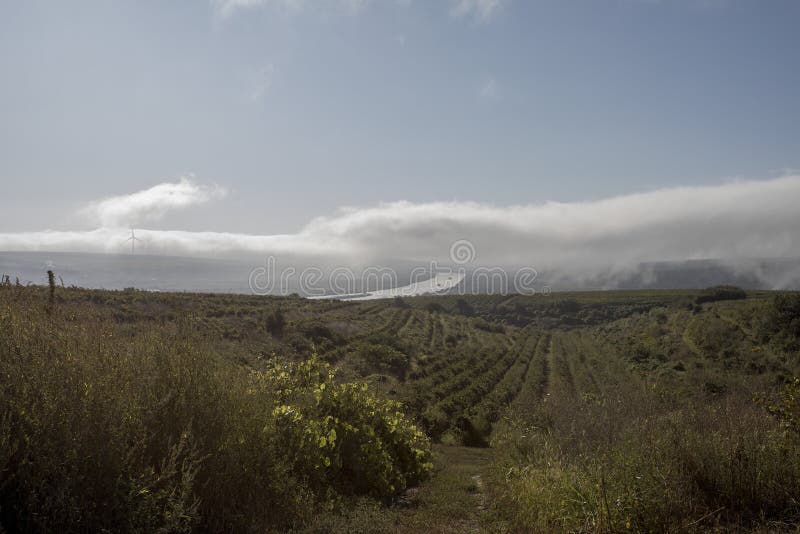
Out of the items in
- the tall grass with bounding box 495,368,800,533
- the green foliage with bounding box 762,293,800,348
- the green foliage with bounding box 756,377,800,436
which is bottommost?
the green foliage with bounding box 762,293,800,348

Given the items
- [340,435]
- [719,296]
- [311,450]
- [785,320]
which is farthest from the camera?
[719,296]

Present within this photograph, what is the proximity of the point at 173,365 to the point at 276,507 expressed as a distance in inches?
90.9

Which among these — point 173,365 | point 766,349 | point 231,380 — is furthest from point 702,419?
point 766,349

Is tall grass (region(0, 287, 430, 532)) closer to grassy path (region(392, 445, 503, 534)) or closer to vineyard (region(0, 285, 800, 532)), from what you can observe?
vineyard (region(0, 285, 800, 532))

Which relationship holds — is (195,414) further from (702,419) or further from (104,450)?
(702,419)

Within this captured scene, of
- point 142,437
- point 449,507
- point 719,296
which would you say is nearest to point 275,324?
point 449,507

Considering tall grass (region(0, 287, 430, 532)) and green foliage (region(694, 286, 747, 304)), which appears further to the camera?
green foliage (region(694, 286, 747, 304))

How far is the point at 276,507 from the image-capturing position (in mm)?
5855

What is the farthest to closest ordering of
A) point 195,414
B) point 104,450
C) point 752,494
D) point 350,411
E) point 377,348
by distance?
1. point 377,348
2. point 350,411
3. point 752,494
4. point 195,414
5. point 104,450

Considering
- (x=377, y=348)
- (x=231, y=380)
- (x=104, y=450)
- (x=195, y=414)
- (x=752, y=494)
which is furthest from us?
(x=377, y=348)

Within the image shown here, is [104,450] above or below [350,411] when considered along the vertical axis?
above

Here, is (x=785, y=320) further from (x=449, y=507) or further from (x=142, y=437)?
(x=142, y=437)

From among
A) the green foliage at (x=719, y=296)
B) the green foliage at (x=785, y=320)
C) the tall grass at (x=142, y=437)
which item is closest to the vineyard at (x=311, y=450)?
the tall grass at (x=142, y=437)

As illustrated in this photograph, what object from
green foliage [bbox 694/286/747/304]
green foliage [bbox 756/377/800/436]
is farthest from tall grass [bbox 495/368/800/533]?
green foliage [bbox 694/286/747/304]
